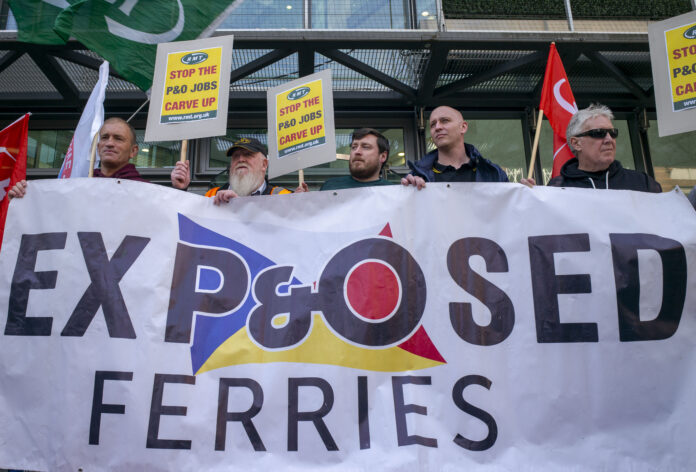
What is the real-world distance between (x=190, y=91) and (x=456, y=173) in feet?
5.79

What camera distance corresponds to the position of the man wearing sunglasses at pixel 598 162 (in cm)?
294

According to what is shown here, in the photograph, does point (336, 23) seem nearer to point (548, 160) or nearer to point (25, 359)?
point (548, 160)

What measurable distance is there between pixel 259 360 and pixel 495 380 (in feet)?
3.59

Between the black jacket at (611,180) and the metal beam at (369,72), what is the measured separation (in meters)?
3.01

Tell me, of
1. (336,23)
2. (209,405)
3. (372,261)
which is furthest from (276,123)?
(336,23)

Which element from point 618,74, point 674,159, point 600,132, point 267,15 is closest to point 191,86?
point 600,132

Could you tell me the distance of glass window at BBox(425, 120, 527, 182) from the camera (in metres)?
6.38

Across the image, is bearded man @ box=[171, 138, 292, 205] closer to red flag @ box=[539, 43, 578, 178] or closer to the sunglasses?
the sunglasses

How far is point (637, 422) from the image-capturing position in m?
2.21

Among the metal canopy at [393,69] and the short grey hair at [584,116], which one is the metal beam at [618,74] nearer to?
the metal canopy at [393,69]

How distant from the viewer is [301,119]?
3221mm

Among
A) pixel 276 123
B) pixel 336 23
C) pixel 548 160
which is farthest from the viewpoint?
pixel 548 160

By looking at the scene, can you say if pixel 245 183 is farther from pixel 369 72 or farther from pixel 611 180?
pixel 369 72

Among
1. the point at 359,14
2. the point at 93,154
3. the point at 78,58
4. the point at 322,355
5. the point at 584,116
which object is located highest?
the point at 359,14
